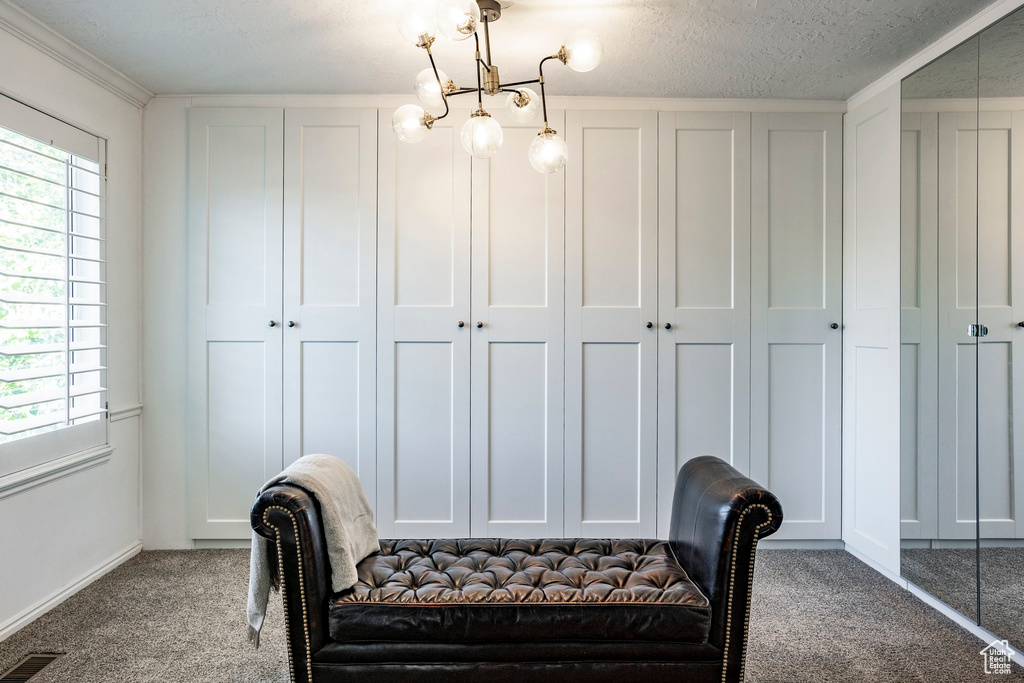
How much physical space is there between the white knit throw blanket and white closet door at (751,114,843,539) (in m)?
2.30

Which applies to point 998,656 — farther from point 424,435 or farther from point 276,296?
point 276,296

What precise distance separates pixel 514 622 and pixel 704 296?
7.25 feet

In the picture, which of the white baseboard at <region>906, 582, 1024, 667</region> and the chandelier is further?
the white baseboard at <region>906, 582, 1024, 667</region>

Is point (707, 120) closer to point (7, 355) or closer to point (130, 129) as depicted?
point (130, 129)

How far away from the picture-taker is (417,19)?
6.15 feet

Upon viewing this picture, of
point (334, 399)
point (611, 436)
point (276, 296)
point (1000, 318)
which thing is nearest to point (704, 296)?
point (611, 436)

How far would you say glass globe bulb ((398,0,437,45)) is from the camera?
1.86 meters

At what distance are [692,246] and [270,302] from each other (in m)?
2.34

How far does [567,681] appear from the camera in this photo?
181cm

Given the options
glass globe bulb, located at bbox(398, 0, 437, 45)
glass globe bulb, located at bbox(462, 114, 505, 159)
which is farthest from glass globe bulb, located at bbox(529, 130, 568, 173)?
glass globe bulb, located at bbox(398, 0, 437, 45)

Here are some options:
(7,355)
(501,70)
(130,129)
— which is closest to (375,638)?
(7,355)

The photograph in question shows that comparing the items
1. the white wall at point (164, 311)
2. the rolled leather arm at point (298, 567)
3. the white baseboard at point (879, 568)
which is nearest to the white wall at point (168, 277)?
the white wall at point (164, 311)

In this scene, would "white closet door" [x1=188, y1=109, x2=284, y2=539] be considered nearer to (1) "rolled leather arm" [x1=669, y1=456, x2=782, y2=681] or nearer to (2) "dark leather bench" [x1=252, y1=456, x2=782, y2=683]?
(2) "dark leather bench" [x1=252, y1=456, x2=782, y2=683]

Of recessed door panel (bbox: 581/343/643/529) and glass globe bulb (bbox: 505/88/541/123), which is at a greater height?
glass globe bulb (bbox: 505/88/541/123)
